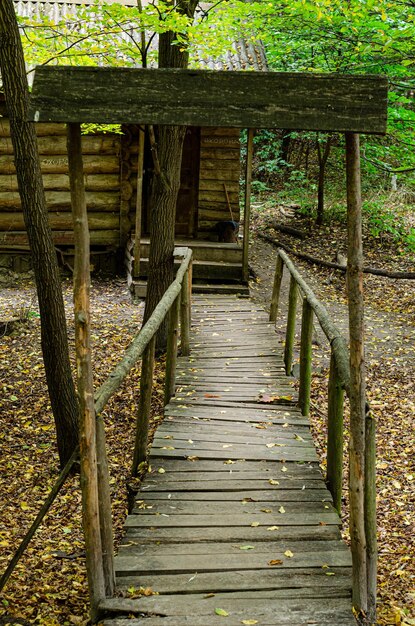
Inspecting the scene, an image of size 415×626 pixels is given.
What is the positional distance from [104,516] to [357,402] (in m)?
1.53

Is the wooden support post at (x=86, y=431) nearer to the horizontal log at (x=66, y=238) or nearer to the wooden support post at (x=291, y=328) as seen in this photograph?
the wooden support post at (x=291, y=328)

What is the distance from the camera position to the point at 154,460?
510 centimetres

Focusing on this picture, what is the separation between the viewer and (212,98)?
316 centimetres

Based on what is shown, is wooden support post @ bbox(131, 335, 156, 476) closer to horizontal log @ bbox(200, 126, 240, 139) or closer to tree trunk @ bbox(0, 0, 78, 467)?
tree trunk @ bbox(0, 0, 78, 467)

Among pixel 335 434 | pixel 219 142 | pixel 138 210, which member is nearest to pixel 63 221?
pixel 138 210

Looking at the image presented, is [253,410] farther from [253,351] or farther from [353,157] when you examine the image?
[353,157]

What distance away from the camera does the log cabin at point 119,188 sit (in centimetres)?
1355

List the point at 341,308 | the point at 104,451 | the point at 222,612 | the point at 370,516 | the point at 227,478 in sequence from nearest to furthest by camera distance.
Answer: the point at 222,612
the point at 104,451
the point at 370,516
the point at 227,478
the point at 341,308

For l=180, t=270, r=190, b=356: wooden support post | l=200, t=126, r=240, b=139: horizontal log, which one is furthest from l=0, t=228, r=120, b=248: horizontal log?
l=180, t=270, r=190, b=356: wooden support post

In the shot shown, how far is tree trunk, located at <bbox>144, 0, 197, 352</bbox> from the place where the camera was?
8.26 metres

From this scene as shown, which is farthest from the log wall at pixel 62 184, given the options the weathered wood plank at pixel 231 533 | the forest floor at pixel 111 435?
the weathered wood plank at pixel 231 533

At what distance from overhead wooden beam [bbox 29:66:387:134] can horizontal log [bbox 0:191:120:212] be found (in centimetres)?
1074

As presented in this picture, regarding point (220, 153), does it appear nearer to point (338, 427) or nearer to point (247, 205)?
point (247, 205)

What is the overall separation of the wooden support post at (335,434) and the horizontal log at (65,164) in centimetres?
1013
